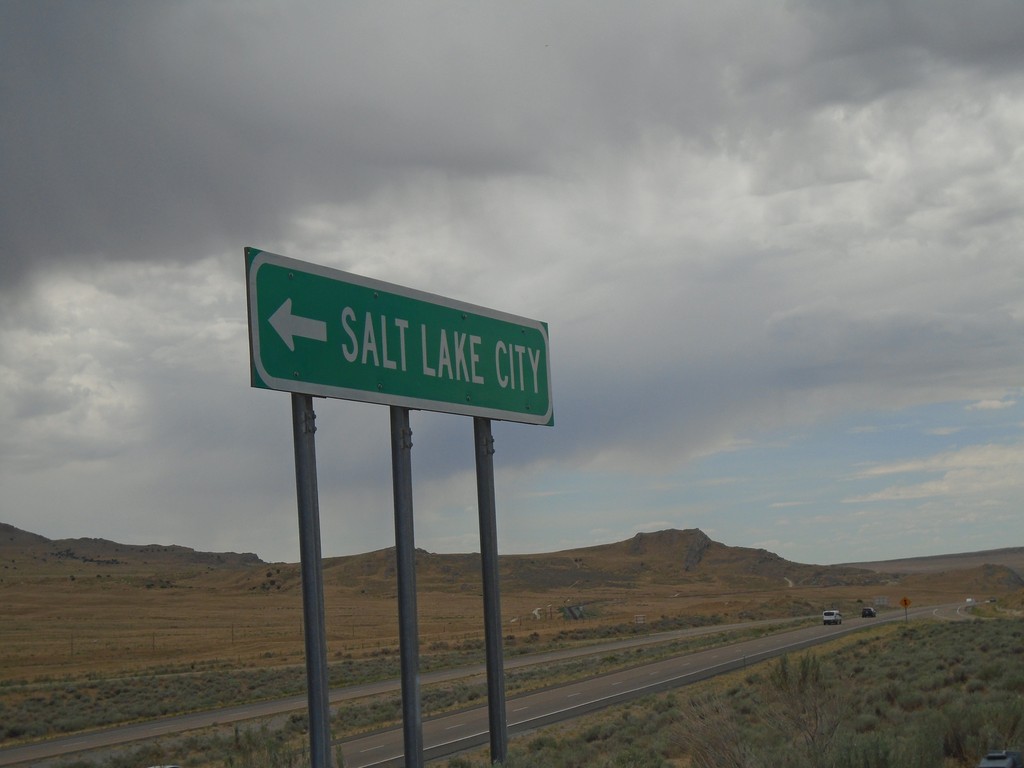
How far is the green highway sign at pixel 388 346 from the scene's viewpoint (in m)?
4.31

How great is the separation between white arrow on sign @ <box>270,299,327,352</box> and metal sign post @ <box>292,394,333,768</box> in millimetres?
321

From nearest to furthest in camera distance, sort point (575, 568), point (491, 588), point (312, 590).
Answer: point (312, 590) < point (491, 588) < point (575, 568)

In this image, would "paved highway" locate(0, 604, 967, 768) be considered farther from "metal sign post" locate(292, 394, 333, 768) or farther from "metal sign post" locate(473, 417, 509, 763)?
"metal sign post" locate(292, 394, 333, 768)

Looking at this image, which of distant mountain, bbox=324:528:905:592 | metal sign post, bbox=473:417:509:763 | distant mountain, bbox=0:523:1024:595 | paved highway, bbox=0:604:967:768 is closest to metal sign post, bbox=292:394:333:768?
metal sign post, bbox=473:417:509:763

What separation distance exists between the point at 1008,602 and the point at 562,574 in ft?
261

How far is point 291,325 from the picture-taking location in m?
4.40

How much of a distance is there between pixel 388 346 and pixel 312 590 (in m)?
1.32

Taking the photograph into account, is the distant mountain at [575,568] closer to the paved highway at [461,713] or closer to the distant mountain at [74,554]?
the distant mountain at [74,554]

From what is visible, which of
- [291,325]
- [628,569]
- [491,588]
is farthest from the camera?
[628,569]

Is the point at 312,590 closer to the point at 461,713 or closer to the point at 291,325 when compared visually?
the point at 291,325

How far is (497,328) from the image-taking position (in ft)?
19.3

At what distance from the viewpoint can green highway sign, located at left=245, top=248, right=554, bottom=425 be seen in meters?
4.31

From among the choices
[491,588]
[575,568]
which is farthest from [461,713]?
[575,568]

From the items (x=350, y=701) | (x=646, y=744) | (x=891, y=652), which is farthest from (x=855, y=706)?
(x=350, y=701)
